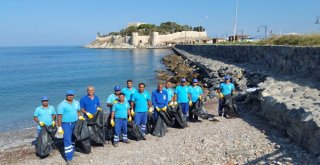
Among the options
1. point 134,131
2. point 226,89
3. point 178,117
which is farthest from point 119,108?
point 226,89

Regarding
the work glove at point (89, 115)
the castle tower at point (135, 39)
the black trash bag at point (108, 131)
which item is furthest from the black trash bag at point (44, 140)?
the castle tower at point (135, 39)

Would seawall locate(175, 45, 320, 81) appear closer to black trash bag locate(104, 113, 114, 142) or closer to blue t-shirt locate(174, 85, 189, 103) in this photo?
blue t-shirt locate(174, 85, 189, 103)

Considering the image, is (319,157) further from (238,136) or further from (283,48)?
(283,48)

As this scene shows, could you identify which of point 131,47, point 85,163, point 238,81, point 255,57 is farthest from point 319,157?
point 131,47

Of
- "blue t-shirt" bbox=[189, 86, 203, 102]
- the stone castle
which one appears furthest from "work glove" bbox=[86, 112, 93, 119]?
the stone castle

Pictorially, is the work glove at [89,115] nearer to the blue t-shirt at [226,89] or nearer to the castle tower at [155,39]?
the blue t-shirt at [226,89]

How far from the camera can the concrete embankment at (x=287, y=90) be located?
7039mm

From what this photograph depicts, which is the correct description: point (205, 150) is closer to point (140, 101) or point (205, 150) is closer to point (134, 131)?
point (134, 131)

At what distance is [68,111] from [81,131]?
633 mm

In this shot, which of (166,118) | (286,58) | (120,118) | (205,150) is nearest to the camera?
(205,150)

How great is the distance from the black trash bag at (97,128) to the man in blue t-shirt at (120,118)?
0.29 m

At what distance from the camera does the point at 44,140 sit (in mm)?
7352

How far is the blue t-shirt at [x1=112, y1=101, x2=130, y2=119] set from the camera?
7.89m

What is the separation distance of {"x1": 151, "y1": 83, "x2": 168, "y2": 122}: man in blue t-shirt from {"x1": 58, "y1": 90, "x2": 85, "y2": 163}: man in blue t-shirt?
99.5 inches
